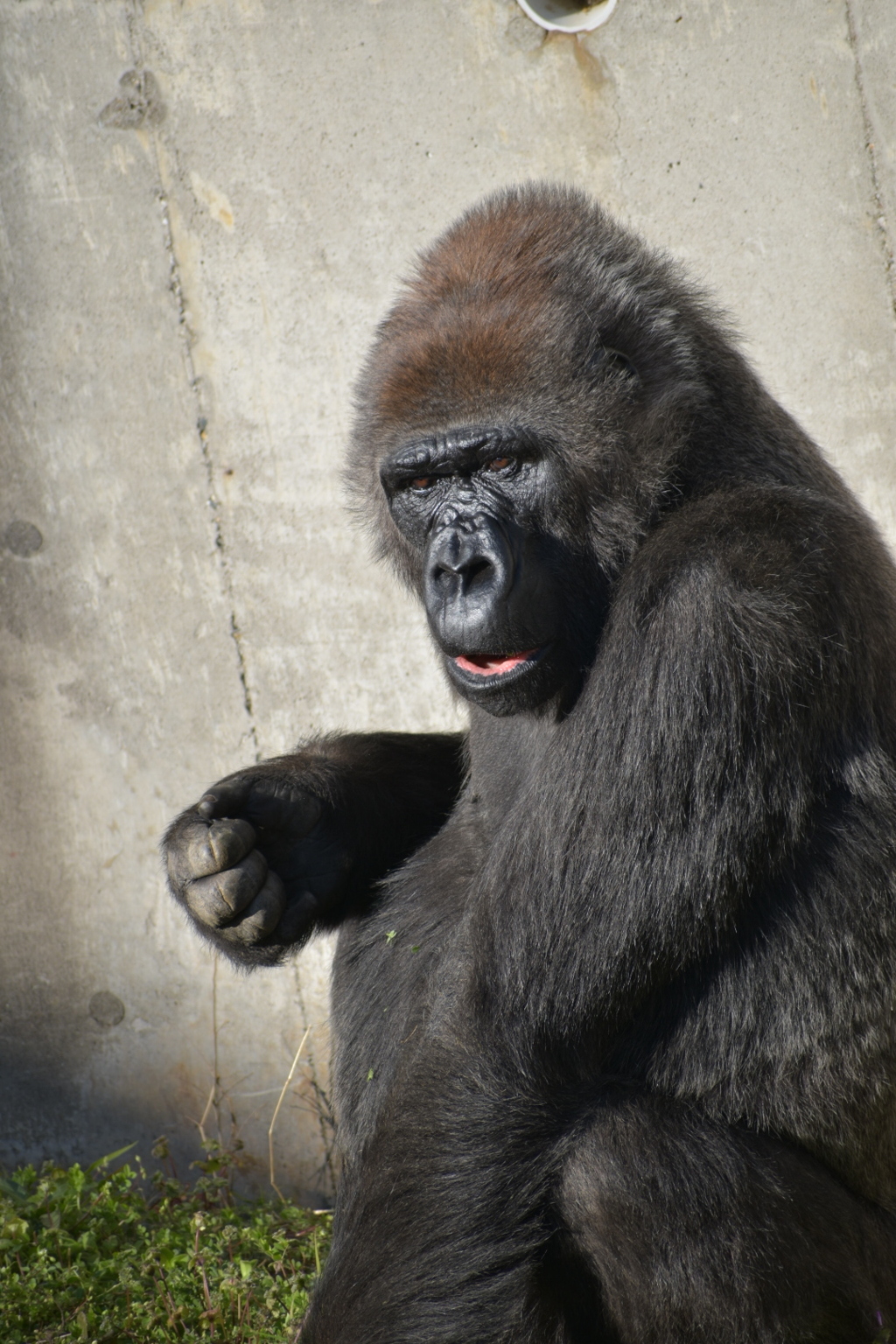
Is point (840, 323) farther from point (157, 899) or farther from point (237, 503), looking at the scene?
point (157, 899)

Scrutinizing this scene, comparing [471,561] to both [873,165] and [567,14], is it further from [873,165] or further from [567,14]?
[567,14]

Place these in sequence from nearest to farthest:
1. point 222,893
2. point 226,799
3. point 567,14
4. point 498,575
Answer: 1. point 498,575
2. point 222,893
3. point 226,799
4. point 567,14

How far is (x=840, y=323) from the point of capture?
13.2 ft

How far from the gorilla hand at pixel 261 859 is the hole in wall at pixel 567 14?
270 cm

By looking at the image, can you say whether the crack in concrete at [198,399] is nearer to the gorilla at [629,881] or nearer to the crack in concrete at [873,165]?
the gorilla at [629,881]

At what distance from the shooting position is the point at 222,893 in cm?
256

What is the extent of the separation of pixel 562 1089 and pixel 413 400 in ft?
4.93

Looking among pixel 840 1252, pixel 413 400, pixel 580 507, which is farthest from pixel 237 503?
pixel 840 1252

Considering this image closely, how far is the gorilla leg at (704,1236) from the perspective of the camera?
2.07 metres

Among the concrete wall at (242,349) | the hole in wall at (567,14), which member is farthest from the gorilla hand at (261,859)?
the hole in wall at (567,14)

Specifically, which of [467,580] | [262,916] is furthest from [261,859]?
[467,580]

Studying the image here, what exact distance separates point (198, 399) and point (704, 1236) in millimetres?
3230

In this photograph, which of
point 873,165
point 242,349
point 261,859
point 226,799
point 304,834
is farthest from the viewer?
point 242,349

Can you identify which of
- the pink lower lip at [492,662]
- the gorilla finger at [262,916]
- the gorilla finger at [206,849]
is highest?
the pink lower lip at [492,662]
